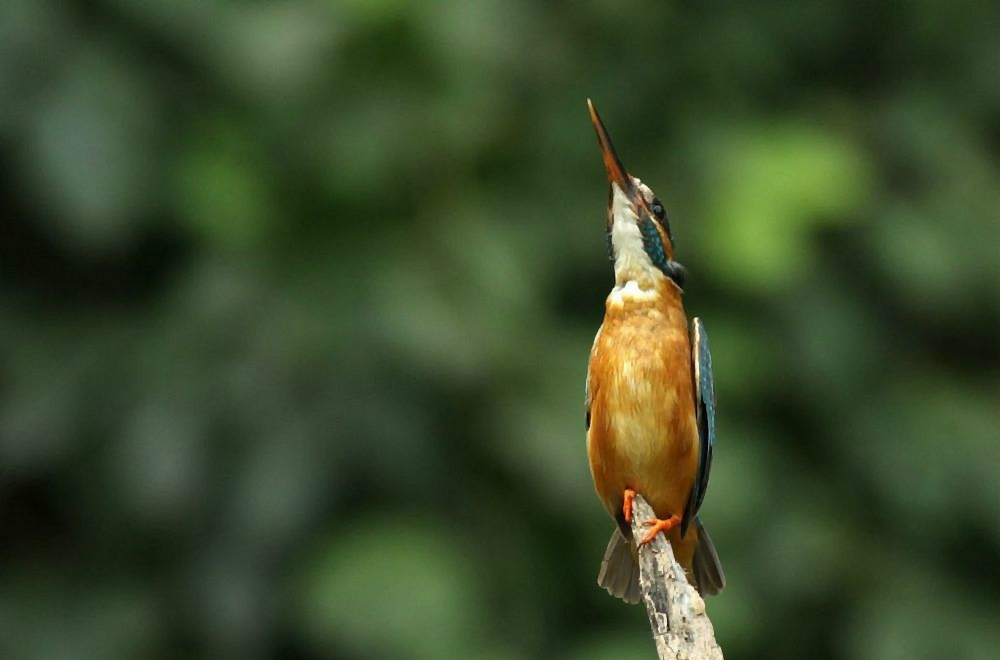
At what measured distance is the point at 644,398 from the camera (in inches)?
148

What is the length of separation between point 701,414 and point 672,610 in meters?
0.93

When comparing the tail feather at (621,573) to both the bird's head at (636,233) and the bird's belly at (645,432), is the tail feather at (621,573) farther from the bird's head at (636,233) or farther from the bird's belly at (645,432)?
the bird's head at (636,233)

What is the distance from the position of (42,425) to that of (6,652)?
921mm

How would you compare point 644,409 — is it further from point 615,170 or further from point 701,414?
point 615,170

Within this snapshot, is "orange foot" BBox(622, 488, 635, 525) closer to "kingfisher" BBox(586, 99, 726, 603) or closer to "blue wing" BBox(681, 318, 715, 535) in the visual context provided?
"kingfisher" BBox(586, 99, 726, 603)

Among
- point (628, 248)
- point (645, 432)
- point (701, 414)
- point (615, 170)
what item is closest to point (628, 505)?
point (645, 432)

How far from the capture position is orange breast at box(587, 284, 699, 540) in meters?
3.75

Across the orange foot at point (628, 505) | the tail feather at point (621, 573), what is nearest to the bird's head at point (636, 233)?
the orange foot at point (628, 505)

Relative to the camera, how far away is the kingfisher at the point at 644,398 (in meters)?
3.74

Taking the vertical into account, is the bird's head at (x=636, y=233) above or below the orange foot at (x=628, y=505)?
above

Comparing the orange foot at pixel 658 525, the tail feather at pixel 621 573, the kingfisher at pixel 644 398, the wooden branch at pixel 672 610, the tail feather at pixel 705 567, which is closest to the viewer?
the wooden branch at pixel 672 610

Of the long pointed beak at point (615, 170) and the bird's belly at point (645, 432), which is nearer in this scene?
the long pointed beak at point (615, 170)

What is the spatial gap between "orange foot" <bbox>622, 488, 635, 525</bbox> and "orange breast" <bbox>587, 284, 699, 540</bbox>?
0.02 metres

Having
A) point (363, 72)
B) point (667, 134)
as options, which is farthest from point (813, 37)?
point (363, 72)
